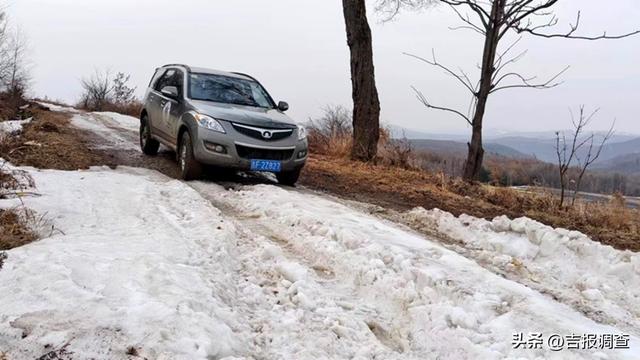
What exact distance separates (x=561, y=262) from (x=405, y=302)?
219 cm

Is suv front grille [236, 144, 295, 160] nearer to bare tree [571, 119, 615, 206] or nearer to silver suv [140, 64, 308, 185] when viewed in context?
silver suv [140, 64, 308, 185]

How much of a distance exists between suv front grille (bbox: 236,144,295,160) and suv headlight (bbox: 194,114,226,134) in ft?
1.20

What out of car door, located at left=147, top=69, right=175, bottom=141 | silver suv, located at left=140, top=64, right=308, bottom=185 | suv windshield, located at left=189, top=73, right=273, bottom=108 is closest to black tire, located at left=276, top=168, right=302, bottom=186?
silver suv, located at left=140, top=64, right=308, bottom=185

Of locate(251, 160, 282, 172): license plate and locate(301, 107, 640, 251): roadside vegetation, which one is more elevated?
locate(251, 160, 282, 172): license plate

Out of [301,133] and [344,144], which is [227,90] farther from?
[344,144]

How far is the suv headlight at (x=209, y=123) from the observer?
7.23 meters

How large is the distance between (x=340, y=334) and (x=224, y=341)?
0.76 m

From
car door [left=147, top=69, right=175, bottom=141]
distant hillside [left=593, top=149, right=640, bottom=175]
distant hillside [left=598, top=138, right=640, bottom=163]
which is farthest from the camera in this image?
distant hillside [left=593, top=149, right=640, bottom=175]

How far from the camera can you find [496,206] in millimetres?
7680

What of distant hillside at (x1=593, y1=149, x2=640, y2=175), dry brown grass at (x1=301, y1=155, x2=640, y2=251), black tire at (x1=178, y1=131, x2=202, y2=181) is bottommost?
dry brown grass at (x1=301, y1=155, x2=640, y2=251)

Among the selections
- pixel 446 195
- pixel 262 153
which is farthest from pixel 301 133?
pixel 446 195

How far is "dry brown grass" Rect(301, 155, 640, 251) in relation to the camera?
6.94 meters

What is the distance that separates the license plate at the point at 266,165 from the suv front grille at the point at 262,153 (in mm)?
72

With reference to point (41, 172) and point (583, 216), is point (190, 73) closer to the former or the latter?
point (41, 172)
